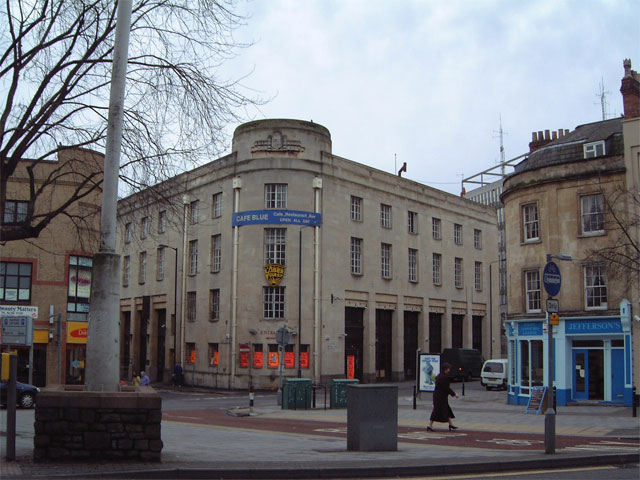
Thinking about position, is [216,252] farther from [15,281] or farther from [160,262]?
[15,281]

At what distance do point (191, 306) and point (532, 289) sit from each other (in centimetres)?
2860

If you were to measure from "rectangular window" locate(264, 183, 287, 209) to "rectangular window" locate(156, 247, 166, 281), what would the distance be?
13522mm

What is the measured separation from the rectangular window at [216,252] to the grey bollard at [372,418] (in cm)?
3694

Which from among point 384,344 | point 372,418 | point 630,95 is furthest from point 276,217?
point 372,418

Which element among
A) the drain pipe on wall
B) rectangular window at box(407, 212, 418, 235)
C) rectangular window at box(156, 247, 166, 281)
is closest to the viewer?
the drain pipe on wall

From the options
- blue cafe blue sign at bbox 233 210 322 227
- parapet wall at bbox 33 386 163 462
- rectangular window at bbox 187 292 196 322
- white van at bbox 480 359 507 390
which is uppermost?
blue cafe blue sign at bbox 233 210 322 227

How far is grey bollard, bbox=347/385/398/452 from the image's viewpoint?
43.8 ft

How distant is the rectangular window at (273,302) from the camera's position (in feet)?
153

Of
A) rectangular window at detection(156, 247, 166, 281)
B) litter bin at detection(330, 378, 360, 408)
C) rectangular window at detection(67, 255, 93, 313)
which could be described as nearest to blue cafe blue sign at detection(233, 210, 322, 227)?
rectangular window at detection(156, 247, 166, 281)

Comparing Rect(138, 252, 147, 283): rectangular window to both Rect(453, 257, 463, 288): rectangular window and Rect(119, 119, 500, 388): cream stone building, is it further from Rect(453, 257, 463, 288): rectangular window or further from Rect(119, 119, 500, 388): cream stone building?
Rect(453, 257, 463, 288): rectangular window

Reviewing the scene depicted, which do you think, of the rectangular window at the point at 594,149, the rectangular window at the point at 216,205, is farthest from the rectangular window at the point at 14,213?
the rectangular window at the point at 594,149

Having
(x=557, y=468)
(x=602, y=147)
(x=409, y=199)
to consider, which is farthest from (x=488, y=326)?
(x=557, y=468)

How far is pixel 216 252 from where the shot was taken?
1982 inches

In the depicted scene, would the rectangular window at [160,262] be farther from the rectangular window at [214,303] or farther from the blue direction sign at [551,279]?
the blue direction sign at [551,279]
